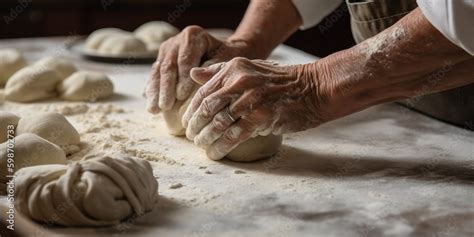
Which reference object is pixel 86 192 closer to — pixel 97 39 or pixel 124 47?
pixel 124 47

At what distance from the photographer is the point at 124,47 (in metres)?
3.13

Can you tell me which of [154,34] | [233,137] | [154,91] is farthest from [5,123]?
[154,34]

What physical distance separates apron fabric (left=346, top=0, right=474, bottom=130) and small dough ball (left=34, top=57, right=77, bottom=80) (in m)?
1.17

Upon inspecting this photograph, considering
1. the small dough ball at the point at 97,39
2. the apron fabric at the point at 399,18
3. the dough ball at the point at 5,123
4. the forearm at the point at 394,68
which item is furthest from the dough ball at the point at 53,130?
the small dough ball at the point at 97,39

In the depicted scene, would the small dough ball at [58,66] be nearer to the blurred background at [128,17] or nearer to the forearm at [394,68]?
the forearm at [394,68]

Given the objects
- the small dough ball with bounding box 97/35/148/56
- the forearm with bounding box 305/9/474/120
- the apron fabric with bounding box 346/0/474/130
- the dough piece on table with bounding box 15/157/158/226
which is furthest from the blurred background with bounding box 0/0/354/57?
the dough piece on table with bounding box 15/157/158/226

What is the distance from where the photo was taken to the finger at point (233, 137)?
1829 mm

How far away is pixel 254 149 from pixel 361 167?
32cm

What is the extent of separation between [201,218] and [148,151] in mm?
524

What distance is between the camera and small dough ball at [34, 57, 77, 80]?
8.57 ft

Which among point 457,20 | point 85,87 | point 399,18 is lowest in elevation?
point 85,87

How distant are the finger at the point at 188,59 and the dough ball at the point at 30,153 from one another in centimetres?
51

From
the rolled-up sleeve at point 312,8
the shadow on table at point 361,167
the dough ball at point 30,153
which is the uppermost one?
the rolled-up sleeve at point 312,8

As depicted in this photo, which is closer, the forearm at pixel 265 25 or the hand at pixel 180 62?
the hand at pixel 180 62
